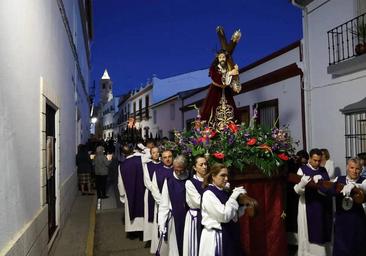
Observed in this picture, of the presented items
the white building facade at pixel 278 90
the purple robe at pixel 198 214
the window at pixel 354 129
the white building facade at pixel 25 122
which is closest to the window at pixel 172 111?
the white building facade at pixel 278 90

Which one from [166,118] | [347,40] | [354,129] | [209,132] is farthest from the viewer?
[166,118]

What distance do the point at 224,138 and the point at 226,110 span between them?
1213 mm

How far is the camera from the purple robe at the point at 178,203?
189 inches

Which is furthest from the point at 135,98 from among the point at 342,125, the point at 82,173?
the point at 342,125

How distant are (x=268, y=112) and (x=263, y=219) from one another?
22.9ft

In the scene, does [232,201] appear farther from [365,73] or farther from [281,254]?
[365,73]

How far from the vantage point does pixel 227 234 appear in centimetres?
383

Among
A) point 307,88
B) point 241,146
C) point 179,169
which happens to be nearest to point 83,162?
point 307,88

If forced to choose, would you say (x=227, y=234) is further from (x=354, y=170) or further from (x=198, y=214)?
(x=354, y=170)

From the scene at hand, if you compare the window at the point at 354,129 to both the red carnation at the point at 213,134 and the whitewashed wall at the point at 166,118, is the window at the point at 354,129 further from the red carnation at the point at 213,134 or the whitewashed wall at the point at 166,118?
the whitewashed wall at the point at 166,118

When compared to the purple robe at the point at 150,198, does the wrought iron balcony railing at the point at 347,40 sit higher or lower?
higher

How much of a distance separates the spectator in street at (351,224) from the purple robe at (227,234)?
151 centimetres

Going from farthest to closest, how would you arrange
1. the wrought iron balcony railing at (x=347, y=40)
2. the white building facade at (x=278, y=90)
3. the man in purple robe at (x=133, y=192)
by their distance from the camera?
the white building facade at (x=278, y=90), the wrought iron balcony railing at (x=347, y=40), the man in purple robe at (x=133, y=192)

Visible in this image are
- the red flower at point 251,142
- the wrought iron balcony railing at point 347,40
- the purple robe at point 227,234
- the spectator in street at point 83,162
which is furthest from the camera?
the spectator in street at point 83,162
